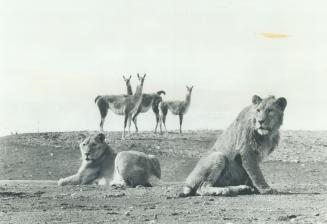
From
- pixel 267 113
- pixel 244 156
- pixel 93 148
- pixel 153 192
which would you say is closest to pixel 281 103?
pixel 267 113

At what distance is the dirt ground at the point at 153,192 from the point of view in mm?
7539

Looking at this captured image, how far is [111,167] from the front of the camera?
13.7 m

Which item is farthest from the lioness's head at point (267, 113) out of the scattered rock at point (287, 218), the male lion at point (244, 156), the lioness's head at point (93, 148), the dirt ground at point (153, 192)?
the lioness's head at point (93, 148)

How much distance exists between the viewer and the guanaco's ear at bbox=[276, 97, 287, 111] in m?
9.82

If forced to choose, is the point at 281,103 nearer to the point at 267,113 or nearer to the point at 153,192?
the point at 267,113

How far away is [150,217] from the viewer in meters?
7.49

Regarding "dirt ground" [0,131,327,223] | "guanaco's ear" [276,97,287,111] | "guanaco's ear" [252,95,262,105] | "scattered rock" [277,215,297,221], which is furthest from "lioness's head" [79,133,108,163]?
"scattered rock" [277,215,297,221]

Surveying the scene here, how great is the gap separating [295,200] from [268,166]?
9.76m

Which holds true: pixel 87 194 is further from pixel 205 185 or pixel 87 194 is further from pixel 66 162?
pixel 66 162

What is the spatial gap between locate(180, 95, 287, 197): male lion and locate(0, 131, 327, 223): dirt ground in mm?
398

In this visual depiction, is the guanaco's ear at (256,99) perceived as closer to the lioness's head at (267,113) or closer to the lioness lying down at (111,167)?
the lioness's head at (267,113)

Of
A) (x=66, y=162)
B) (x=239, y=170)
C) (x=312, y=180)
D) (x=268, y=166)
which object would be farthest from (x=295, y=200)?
(x=66, y=162)

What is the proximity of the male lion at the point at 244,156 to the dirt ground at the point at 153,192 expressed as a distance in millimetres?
398

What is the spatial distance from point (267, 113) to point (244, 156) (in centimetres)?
74
